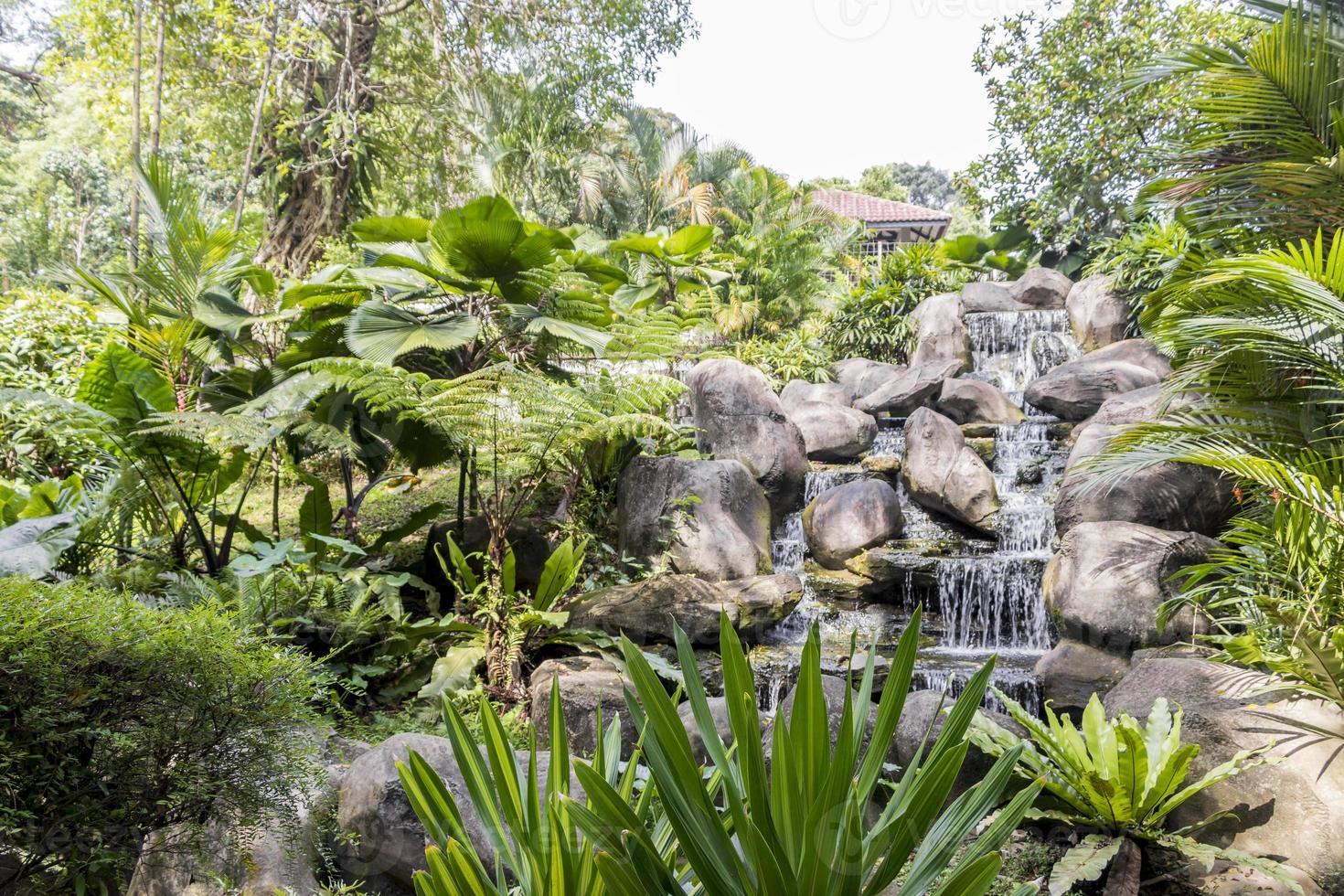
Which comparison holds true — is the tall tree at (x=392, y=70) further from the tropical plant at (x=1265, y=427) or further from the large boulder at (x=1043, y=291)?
the tropical plant at (x=1265, y=427)

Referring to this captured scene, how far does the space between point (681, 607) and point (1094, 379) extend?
21.4ft

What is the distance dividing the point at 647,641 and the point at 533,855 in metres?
3.82

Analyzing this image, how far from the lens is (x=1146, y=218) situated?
12070 millimetres

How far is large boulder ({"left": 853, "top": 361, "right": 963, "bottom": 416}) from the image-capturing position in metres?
10.2

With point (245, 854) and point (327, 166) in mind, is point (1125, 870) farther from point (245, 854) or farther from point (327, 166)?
point (327, 166)

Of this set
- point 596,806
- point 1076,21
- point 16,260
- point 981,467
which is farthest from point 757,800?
point 16,260

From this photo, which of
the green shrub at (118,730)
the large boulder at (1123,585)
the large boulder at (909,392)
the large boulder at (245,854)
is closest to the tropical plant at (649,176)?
the large boulder at (909,392)

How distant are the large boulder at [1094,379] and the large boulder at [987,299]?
3.72 m

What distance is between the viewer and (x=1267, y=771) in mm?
3176

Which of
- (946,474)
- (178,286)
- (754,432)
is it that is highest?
(178,286)

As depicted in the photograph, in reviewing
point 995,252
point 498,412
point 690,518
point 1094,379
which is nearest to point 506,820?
point 498,412

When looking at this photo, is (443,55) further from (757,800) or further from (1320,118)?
(757,800)

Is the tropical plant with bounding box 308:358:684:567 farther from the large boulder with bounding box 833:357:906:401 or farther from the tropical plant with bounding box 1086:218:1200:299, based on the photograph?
the tropical plant with bounding box 1086:218:1200:299

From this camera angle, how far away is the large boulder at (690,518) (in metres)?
6.28
